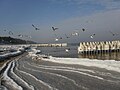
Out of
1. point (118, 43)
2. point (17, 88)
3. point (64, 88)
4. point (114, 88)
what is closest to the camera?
point (114, 88)

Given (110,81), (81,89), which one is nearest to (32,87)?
(81,89)

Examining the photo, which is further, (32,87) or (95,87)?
(32,87)

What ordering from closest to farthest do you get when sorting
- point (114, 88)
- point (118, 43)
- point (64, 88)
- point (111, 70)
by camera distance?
point (114, 88), point (64, 88), point (111, 70), point (118, 43)

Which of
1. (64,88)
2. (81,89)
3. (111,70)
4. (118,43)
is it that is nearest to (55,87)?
(64,88)

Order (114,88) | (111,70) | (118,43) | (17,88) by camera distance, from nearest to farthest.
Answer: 1. (114,88)
2. (17,88)
3. (111,70)
4. (118,43)

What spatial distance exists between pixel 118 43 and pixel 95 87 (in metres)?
77.7

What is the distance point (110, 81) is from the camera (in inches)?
806

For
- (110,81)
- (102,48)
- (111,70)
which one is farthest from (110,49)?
(110,81)

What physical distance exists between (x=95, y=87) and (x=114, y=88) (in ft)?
4.34

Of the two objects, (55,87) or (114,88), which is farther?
(55,87)

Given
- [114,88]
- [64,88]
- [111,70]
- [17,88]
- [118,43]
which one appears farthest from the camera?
[118,43]

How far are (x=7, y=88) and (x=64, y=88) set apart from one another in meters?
4.13

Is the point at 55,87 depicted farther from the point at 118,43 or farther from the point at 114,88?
the point at 118,43

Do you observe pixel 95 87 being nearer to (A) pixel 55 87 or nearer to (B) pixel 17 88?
(A) pixel 55 87
